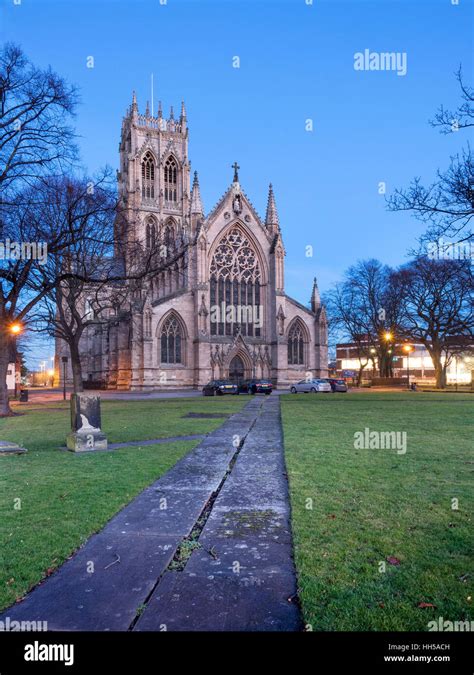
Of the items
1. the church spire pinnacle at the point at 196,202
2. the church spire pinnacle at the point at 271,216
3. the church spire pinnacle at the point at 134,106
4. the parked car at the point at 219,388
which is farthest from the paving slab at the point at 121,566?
the church spire pinnacle at the point at 134,106

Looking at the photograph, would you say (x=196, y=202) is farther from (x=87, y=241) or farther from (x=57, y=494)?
(x=57, y=494)

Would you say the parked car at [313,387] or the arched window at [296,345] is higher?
the arched window at [296,345]

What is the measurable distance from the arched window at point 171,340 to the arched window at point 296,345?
496 inches

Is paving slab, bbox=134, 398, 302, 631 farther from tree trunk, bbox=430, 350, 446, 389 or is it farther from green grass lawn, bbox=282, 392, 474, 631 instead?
tree trunk, bbox=430, 350, 446, 389

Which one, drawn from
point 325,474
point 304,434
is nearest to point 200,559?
point 325,474

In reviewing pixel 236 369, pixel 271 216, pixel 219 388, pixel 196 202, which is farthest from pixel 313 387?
pixel 196 202

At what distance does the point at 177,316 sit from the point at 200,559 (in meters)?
43.4

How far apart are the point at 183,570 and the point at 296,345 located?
158ft

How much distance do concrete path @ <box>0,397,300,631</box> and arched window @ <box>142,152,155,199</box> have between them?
200ft

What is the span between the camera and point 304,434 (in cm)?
1214

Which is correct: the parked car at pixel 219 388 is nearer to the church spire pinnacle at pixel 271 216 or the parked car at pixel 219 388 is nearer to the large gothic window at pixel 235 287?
the large gothic window at pixel 235 287

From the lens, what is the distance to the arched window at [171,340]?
152ft

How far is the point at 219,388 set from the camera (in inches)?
1443
